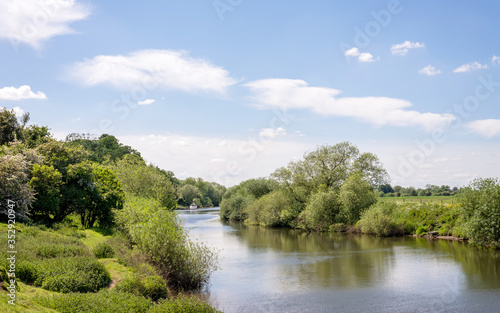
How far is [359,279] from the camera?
26.0 meters

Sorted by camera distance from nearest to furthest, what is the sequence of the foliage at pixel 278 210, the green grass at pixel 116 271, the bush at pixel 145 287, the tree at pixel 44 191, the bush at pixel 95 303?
the bush at pixel 95 303 < the bush at pixel 145 287 < the green grass at pixel 116 271 < the tree at pixel 44 191 < the foliage at pixel 278 210

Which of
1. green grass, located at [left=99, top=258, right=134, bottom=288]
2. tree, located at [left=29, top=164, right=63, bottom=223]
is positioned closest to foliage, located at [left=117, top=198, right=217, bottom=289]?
green grass, located at [left=99, top=258, right=134, bottom=288]

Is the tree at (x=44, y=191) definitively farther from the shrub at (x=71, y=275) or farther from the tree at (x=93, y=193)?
the shrub at (x=71, y=275)

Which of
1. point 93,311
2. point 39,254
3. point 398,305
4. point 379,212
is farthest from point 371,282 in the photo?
point 379,212

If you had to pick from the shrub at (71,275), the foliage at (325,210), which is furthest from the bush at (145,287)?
the foliage at (325,210)

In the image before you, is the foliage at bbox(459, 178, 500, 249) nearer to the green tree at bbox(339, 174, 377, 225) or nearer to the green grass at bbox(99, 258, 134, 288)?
the green tree at bbox(339, 174, 377, 225)

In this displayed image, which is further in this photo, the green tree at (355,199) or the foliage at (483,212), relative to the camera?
the green tree at (355,199)

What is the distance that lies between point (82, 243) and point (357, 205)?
43785 mm

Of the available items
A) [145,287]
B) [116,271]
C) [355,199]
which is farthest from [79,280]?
[355,199]

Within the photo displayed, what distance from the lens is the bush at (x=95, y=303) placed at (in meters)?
12.8

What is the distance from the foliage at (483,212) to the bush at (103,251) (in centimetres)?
3452

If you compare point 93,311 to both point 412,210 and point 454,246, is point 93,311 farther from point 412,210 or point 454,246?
point 412,210

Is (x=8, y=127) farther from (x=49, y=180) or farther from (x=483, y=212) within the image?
(x=483, y=212)

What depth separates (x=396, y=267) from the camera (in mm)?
29625
